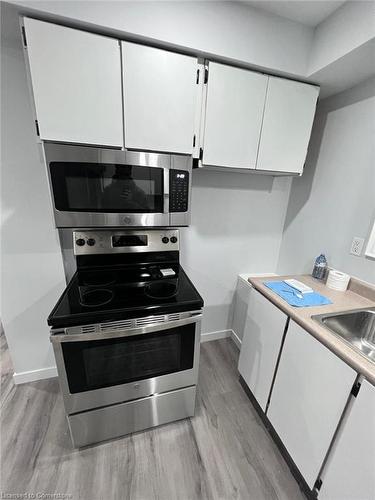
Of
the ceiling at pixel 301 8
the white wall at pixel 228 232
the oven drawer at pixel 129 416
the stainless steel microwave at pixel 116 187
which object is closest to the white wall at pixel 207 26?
the ceiling at pixel 301 8

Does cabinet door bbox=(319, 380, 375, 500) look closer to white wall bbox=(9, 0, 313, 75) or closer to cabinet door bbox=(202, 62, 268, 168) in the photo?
cabinet door bbox=(202, 62, 268, 168)

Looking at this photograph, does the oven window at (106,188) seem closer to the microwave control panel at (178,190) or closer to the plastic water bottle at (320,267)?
the microwave control panel at (178,190)

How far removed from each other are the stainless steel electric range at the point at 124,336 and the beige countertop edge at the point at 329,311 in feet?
1.55

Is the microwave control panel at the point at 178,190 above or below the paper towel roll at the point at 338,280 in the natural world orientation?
above

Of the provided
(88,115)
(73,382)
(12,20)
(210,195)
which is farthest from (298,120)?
(73,382)

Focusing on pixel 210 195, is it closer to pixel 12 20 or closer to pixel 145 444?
pixel 12 20

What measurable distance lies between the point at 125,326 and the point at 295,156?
1534mm

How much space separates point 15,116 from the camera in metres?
1.20

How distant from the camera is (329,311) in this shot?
114 cm

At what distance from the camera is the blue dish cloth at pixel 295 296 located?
120 cm

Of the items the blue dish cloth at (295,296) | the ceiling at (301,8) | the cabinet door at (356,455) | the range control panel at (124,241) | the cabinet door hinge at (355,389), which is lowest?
the cabinet door at (356,455)

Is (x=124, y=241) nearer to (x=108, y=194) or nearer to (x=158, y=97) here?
(x=108, y=194)

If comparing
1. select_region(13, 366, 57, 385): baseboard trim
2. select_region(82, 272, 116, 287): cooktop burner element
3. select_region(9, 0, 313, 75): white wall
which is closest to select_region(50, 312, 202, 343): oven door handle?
select_region(82, 272, 116, 287): cooktop burner element

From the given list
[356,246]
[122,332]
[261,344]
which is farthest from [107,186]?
[356,246]
